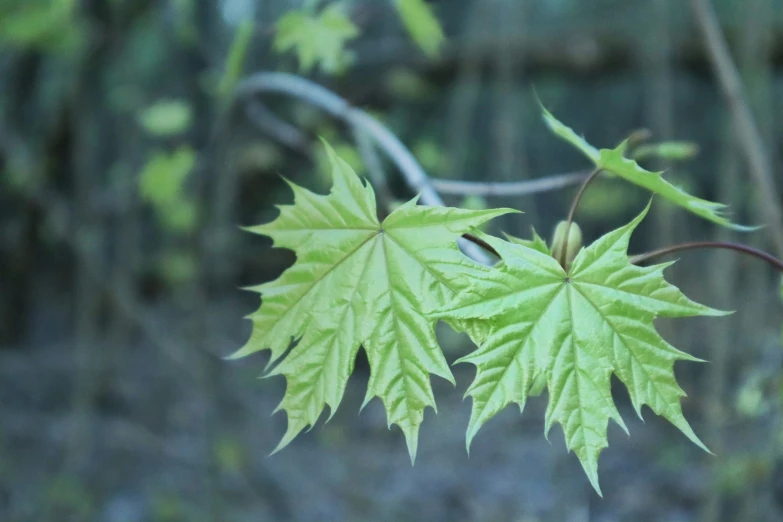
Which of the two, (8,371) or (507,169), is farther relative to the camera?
(8,371)

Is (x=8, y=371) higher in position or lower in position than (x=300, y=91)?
lower

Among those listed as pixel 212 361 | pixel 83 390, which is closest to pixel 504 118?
pixel 212 361

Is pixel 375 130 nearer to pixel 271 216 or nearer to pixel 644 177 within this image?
pixel 644 177

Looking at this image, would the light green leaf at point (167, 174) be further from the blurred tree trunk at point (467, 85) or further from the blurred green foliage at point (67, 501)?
the blurred green foliage at point (67, 501)

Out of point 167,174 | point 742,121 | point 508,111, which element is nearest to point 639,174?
point 742,121

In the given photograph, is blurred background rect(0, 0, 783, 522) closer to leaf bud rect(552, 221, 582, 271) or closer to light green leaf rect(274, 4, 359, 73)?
light green leaf rect(274, 4, 359, 73)

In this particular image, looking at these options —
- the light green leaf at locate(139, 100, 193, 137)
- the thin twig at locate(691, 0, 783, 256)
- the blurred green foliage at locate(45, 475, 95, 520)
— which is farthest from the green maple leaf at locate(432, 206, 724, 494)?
the blurred green foliage at locate(45, 475, 95, 520)

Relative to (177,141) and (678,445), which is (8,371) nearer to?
(177,141)
